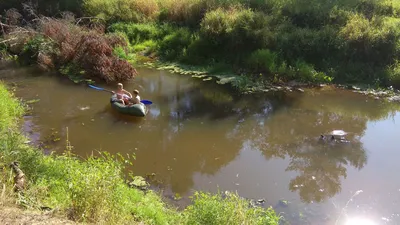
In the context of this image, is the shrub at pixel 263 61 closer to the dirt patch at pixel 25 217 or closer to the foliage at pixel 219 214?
the foliage at pixel 219 214

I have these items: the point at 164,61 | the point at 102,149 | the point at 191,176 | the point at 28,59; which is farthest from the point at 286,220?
the point at 28,59

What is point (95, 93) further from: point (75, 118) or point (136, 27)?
point (136, 27)

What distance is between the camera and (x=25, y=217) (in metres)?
4.75

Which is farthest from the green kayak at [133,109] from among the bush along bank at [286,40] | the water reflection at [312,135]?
the bush along bank at [286,40]

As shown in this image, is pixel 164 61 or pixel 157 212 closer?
pixel 157 212

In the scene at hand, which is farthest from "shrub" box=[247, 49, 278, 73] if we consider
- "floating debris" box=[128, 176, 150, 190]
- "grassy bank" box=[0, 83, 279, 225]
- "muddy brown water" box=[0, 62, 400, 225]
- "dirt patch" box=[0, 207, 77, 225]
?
"dirt patch" box=[0, 207, 77, 225]

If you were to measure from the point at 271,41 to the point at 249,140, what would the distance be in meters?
6.42

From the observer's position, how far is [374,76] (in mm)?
14016

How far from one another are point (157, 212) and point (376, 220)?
3878 mm

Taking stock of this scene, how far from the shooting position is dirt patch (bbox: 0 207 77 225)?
460 cm

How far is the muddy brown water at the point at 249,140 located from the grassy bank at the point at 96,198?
3.88 feet

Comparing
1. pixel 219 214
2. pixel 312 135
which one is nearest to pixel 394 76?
pixel 312 135

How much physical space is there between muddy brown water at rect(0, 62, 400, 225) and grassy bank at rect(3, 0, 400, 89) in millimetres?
1347

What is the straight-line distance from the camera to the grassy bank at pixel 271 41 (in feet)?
46.5
